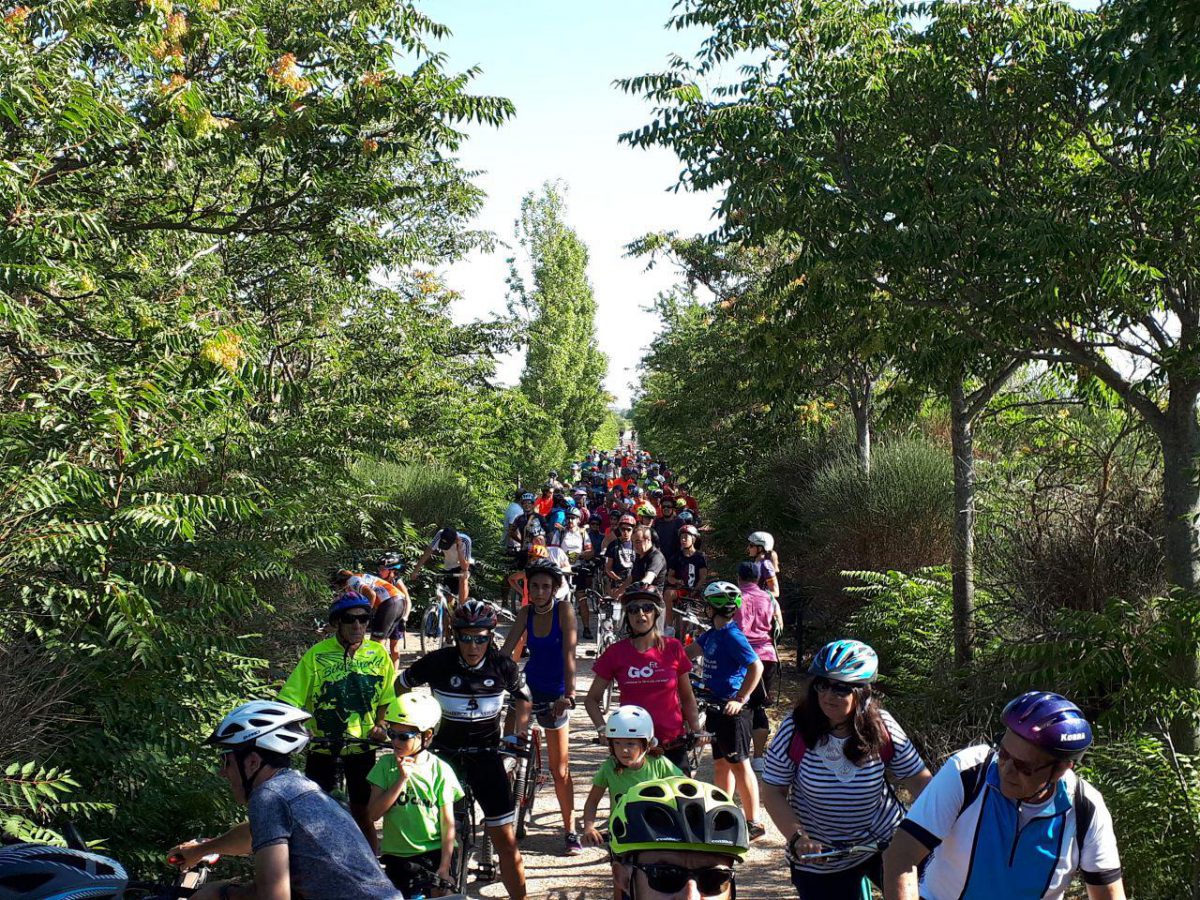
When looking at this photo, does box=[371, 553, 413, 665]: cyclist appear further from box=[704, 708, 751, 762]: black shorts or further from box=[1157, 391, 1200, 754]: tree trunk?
box=[1157, 391, 1200, 754]: tree trunk

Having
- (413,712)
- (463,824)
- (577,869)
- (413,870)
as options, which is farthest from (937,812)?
(577,869)

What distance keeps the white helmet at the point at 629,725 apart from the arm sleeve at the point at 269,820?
2483 mm

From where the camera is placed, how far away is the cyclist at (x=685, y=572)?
544 inches

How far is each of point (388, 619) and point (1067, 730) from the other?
7.89m

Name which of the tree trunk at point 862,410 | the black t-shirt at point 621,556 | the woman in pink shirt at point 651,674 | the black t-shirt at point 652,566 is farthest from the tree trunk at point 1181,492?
the tree trunk at point 862,410

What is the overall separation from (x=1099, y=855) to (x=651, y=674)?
3.81 m

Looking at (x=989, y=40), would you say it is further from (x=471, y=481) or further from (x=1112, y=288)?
(x=471, y=481)

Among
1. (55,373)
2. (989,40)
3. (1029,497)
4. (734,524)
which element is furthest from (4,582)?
(734,524)

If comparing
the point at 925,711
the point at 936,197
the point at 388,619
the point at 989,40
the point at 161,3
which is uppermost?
the point at 161,3

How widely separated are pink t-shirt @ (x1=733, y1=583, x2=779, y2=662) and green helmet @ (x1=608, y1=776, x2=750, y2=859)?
18.2 feet

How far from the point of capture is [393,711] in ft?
17.5

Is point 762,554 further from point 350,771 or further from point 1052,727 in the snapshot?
point 1052,727

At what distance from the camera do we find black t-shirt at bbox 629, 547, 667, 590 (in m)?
13.3

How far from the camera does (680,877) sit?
141 inches
